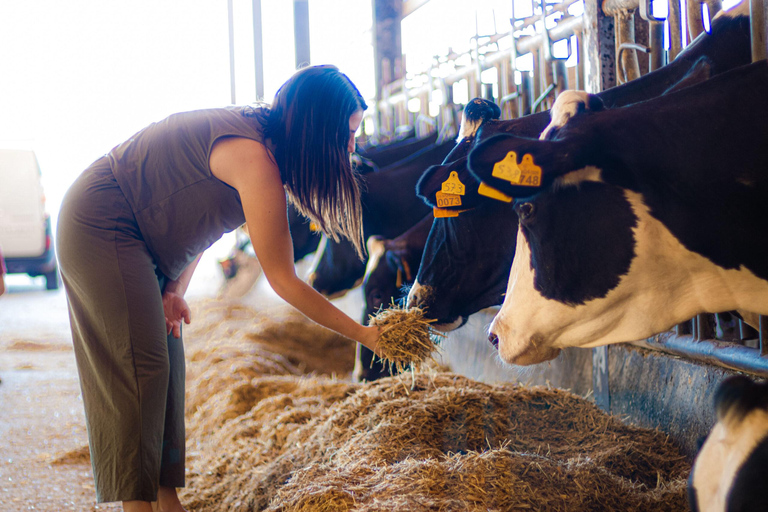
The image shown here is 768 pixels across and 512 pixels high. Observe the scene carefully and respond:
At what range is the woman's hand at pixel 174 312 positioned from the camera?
2.02 metres

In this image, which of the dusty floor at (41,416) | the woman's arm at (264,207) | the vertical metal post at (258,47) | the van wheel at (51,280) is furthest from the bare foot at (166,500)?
the van wheel at (51,280)

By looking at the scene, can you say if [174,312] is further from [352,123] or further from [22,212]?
[22,212]

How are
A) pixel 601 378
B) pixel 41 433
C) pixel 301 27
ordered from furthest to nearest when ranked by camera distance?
pixel 301 27 < pixel 41 433 < pixel 601 378

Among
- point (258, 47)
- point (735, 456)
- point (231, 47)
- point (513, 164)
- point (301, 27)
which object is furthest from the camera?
point (231, 47)

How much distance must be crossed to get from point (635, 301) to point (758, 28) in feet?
2.77

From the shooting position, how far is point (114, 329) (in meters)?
1.73

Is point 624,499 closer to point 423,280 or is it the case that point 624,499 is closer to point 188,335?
point 423,280

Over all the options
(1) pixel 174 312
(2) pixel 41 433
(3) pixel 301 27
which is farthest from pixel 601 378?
(3) pixel 301 27

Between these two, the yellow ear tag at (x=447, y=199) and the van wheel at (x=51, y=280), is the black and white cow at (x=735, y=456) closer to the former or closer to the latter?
the yellow ear tag at (x=447, y=199)

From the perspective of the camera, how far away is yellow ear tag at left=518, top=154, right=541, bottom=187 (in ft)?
4.28

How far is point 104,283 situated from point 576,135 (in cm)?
126

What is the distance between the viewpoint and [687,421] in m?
2.12

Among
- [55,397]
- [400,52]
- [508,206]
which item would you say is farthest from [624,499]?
[400,52]

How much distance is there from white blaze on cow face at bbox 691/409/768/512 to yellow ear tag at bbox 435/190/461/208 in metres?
1.20
